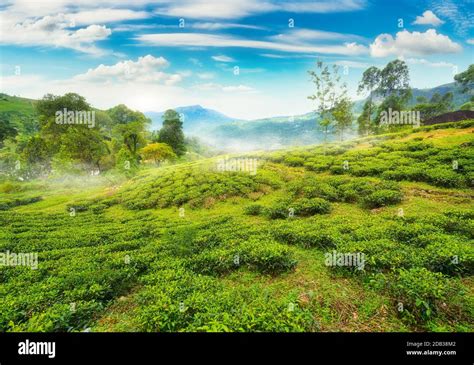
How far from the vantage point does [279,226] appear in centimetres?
1116

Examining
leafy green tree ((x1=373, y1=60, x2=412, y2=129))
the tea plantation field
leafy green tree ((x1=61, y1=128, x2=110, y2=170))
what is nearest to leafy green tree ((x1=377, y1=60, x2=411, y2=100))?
leafy green tree ((x1=373, y1=60, x2=412, y2=129))

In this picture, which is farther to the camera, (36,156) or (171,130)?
(171,130)

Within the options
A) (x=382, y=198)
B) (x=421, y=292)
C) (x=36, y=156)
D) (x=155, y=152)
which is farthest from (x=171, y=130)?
(x=421, y=292)

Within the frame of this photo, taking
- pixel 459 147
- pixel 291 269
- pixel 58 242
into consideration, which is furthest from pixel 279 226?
pixel 459 147

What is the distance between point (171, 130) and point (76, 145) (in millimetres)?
25876

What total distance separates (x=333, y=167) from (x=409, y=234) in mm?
11603

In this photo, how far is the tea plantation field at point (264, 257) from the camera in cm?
534

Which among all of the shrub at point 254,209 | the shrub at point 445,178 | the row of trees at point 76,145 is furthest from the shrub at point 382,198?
the row of trees at point 76,145

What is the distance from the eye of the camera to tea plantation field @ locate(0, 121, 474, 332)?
5336 millimetres

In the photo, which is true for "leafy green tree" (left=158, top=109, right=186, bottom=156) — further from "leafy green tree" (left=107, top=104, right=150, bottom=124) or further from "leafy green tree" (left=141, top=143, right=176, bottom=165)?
"leafy green tree" (left=141, top=143, right=176, bottom=165)

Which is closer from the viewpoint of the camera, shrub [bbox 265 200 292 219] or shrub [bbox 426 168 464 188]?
shrub [bbox 265 200 292 219]

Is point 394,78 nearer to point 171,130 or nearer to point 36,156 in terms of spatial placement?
point 171,130

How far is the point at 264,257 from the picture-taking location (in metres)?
7.79
